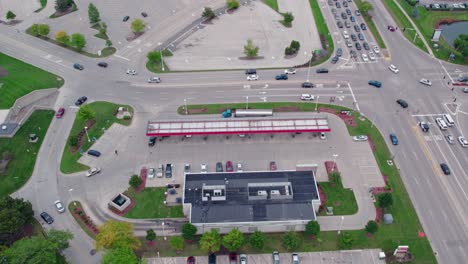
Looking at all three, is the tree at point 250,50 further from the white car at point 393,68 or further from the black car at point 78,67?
the black car at point 78,67

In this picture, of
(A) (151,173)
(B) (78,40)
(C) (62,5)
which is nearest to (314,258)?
(A) (151,173)

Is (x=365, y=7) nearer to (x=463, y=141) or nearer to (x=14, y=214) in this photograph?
(x=463, y=141)

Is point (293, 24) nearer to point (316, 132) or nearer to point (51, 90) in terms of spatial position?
point (316, 132)

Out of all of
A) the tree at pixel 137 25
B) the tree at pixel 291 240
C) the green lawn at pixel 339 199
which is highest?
the tree at pixel 137 25

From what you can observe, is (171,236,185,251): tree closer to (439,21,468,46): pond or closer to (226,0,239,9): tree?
(226,0,239,9): tree

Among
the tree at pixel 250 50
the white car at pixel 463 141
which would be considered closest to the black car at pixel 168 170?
the tree at pixel 250 50

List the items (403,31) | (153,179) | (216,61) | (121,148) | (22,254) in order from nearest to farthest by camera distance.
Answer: (22,254) → (153,179) → (121,148) → (216,61) → (403,31)

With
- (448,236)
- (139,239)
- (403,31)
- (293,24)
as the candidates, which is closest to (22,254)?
(139,239)
